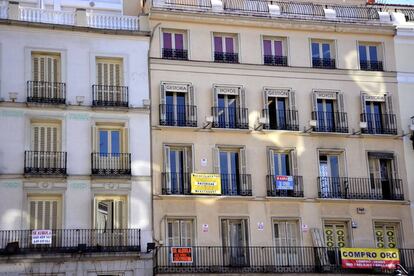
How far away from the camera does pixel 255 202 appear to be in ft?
124

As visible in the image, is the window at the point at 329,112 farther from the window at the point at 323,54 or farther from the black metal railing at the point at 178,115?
the black metal railing at the point at 178,115

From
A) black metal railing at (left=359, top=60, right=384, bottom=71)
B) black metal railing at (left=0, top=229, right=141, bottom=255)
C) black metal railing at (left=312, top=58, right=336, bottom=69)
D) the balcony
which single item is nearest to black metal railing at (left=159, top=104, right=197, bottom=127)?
the balcony

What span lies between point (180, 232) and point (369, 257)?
9.10 metres

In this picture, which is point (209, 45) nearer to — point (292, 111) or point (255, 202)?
point (292, 111)

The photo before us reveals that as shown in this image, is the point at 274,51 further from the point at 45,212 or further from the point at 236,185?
the point at 45,212

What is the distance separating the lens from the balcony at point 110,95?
3691 centimetres

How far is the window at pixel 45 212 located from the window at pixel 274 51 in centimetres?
1299

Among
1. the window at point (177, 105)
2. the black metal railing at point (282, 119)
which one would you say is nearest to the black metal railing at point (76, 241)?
the window at point (177, 105)

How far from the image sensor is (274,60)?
133ft

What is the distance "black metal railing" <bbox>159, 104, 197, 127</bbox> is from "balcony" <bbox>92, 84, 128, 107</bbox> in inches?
73.5

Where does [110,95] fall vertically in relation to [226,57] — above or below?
below

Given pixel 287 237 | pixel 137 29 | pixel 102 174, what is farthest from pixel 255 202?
pixel 137 29

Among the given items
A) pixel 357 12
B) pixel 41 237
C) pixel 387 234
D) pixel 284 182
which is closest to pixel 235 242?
pixel 284 182

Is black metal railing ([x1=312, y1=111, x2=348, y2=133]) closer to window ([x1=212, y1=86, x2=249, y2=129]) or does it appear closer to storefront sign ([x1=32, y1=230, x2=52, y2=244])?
window ([x1=212, y1=86, x2=249, y2=129])
